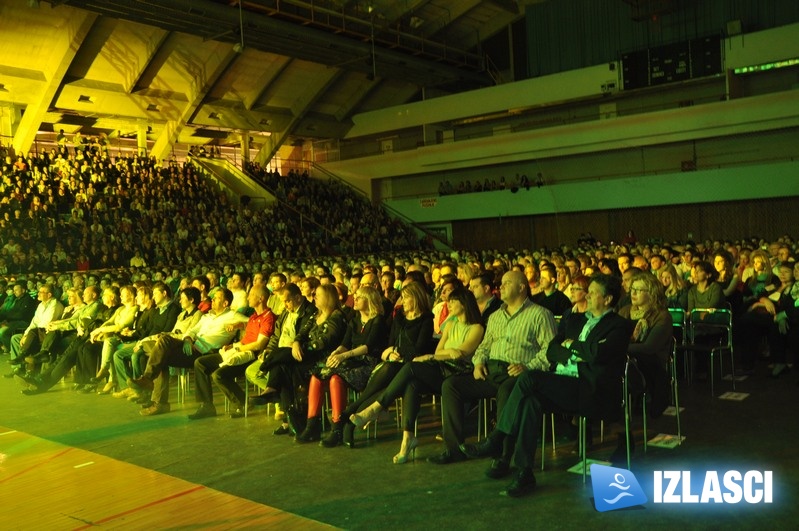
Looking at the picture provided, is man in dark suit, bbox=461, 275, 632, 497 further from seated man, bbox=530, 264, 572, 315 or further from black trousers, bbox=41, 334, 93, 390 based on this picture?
black trousers, bbox=41, 334, 93, 390

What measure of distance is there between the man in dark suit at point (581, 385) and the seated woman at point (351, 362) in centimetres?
145

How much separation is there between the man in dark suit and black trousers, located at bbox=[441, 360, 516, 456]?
0.39 metres

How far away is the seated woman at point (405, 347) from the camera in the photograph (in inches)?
206

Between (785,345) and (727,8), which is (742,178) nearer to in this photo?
(727,8)

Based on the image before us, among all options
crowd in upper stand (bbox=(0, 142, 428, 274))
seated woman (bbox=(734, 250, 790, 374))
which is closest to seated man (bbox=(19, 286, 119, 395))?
seated woman (bbox=(734, 250, 790, 374))

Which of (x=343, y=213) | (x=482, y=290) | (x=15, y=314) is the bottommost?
(x=15, y=314)

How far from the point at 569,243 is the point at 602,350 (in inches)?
869

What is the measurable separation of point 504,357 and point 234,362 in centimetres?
257

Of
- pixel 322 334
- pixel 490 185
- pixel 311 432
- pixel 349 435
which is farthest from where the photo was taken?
pixel 490 185

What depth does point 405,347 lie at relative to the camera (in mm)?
5418

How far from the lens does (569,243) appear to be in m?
25.7

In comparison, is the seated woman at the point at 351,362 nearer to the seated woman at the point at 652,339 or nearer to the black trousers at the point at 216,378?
the black trousers at the point at 216,378

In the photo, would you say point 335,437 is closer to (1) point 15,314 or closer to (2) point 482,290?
(2) point 482,290

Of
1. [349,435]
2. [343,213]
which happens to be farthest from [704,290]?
[343,213]
